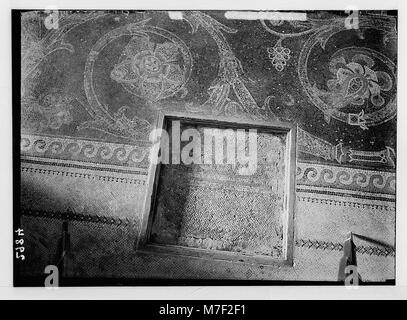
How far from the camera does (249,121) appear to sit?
1194 millimetres

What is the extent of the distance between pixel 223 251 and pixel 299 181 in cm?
30

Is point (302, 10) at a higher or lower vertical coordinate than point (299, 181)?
higher

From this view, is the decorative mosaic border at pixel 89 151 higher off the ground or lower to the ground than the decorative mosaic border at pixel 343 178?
higher

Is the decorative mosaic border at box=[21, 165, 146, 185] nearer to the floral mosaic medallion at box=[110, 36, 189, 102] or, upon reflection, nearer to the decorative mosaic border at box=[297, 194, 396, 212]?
the floral mosaic medallion at box=[110, 36, 189, 102]

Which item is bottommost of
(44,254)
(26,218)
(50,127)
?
(44,254)

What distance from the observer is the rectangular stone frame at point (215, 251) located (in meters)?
1.18

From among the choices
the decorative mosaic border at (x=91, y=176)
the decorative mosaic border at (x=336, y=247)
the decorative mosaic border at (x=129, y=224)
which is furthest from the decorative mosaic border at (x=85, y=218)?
the decorative mosaic border at (x=336, y=247)

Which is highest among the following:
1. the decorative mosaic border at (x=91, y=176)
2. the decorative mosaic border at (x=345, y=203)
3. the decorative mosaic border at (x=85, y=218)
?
the decorative mosaic border at (x=91, y=176)

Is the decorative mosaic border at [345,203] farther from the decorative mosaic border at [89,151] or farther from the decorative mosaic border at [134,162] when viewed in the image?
the decorative mosaic border at [89,151]

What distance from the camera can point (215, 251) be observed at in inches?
46.4

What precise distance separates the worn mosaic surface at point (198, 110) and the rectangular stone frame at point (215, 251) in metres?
0.02

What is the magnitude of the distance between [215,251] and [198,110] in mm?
408
